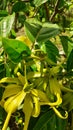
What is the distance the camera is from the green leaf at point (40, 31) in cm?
64

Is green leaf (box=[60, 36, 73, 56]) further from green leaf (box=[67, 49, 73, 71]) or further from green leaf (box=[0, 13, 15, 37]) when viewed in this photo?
green leaf (box=[0, 13, 15, 37])

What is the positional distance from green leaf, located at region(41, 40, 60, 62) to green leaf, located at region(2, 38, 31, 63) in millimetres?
158

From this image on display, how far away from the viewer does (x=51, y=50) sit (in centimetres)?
78

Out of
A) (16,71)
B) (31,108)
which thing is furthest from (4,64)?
(31,108)

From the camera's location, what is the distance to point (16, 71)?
2.16 feet

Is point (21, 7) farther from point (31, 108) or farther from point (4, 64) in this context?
point (31, 108)

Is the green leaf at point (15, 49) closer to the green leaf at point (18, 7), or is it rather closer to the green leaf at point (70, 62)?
the green leaf at point (70, 62)

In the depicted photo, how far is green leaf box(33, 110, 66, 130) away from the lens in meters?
0.68

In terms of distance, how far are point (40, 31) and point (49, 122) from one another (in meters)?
0.19

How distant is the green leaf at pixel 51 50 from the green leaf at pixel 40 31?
95 mm

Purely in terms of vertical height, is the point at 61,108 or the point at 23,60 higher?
the point at 23,60

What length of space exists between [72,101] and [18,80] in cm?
12

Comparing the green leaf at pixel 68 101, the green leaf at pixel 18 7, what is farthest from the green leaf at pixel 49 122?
the green leaf at pixel 18 7

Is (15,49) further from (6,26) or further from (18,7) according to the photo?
(18,7)
